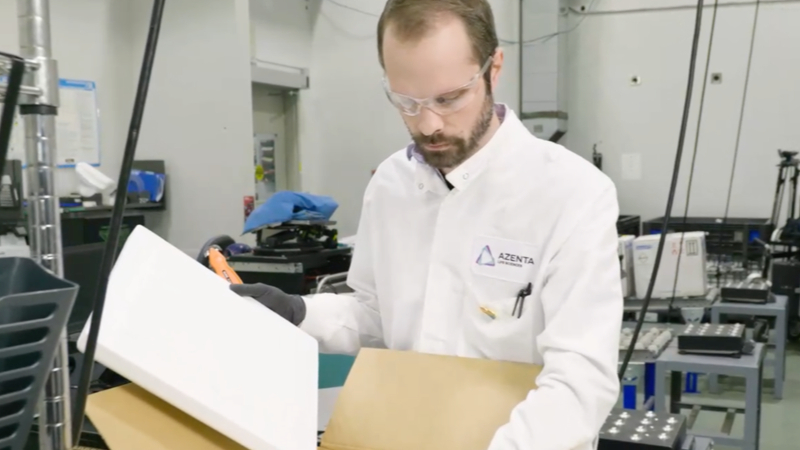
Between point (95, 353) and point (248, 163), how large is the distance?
380 cm

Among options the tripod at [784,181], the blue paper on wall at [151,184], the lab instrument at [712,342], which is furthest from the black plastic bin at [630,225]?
the blue paper on wall at [151,184]

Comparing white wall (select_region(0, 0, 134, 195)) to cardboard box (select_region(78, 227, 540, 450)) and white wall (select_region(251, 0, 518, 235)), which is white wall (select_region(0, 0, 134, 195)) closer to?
white wall (select_region(251, 0, 518, 235))

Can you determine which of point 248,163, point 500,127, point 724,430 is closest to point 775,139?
point 724,430

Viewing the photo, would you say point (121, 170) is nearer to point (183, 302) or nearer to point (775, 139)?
point (183, 302)

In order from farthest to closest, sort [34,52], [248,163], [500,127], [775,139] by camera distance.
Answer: [775,139]
[248,163]
[500,127]
[34,52]

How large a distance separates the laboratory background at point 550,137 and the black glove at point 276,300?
1.94ft

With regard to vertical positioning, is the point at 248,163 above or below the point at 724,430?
above

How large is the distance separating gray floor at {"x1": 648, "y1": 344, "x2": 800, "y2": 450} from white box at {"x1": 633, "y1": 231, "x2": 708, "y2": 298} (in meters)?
0.54

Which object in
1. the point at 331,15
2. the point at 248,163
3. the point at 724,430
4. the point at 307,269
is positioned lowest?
the point at 724,430

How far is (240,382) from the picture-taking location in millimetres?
670

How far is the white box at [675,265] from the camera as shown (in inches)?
142

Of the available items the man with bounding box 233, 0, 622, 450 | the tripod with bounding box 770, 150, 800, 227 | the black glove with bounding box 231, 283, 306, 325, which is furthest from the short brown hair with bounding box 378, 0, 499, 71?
the tripod with bounding box 770, 150, 800, 227

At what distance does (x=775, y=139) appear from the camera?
5.00 meters

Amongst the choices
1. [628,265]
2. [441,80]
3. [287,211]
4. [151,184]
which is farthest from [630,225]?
[441,80]
